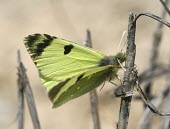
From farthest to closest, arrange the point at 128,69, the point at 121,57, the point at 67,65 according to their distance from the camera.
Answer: the point at 67,65 < the point at 121,57 < the point at 128,69

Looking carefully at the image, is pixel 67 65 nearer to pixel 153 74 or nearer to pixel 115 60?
pixel 115 60

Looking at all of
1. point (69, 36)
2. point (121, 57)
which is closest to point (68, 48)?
point (121, 57)

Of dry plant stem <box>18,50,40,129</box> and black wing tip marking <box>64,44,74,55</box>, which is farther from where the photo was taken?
dry plant stem <box>18,50,40,129</box>

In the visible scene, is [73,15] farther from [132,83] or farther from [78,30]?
[132,83]

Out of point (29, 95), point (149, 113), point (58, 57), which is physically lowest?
point (149, 113)

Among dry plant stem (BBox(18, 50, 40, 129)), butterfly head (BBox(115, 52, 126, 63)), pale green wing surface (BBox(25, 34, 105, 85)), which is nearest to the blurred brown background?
dry plant stem (BBox(18, 50, 40, 129))

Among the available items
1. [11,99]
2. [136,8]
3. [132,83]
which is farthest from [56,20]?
[132,83]

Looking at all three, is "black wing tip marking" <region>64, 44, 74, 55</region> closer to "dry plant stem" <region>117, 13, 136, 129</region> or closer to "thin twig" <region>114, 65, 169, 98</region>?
"dry plant stem" <region>117, 13, 136, 129</region>

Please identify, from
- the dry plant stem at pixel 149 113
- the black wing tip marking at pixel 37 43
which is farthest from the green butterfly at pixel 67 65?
the dry plant stem at pixel 149 113

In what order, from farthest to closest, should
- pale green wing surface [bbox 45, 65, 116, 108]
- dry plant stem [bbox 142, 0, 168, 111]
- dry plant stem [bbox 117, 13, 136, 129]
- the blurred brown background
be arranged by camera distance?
the blurred brown background, dry plant stem [bbox 142, 0, 168, 111], pale green wing surface [bbox 45, 65, 116, 108], dry plant stem [bbox 117, 13, 136, 129]
